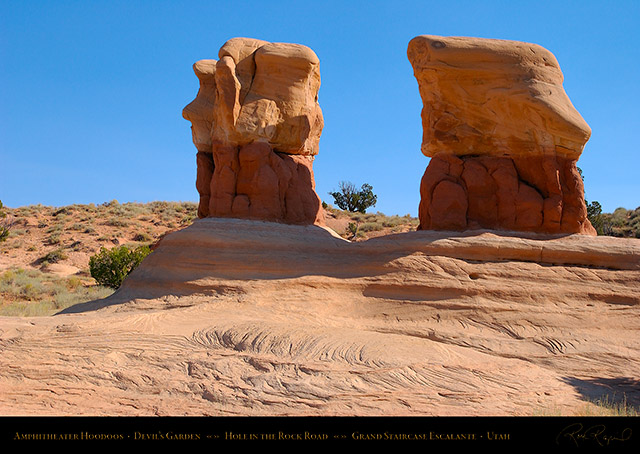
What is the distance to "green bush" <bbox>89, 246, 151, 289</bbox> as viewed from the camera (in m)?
24.2

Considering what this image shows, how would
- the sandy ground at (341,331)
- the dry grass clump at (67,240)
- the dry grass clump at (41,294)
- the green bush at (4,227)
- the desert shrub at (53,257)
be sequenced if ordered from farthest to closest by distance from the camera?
the green bush at (4,227) → the desert shrub at (53,257) → the dry grass clump at (67,240) → the dry grass clump at (41,294) → the sandy ground at (341,331)

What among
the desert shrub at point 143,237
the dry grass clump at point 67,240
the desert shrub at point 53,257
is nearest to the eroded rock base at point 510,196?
the dry grass clump at point 67,240

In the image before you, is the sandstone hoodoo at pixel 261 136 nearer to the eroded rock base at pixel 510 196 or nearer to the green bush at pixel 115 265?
the eroded rock base at pixel 510 196

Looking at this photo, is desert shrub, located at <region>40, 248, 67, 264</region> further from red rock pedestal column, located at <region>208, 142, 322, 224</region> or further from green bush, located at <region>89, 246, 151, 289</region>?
red rock pedestal column, located at <region>208, 142, 322, 224</region>

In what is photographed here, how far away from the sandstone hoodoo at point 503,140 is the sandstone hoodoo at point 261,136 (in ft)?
10.1

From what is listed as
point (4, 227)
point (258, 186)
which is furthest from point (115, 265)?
point (4, 227)

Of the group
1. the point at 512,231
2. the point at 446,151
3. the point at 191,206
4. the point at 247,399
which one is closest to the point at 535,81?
the point at 446,151

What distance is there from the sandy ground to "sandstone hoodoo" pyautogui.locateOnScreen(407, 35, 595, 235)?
81cm

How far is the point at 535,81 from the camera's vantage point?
12125 mm

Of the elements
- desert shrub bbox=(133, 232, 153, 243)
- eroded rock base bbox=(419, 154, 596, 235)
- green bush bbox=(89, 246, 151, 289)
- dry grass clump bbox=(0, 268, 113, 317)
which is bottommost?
dry grass clump bbox=(0, 268, 113, 317)

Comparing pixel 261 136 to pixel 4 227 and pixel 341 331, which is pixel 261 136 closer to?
pixel 341 331

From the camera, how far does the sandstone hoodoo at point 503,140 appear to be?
12055 mm

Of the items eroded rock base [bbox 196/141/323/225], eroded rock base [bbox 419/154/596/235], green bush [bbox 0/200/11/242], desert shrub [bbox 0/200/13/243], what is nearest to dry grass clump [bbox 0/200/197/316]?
desert shrub [bbox 0/200/13/243]
